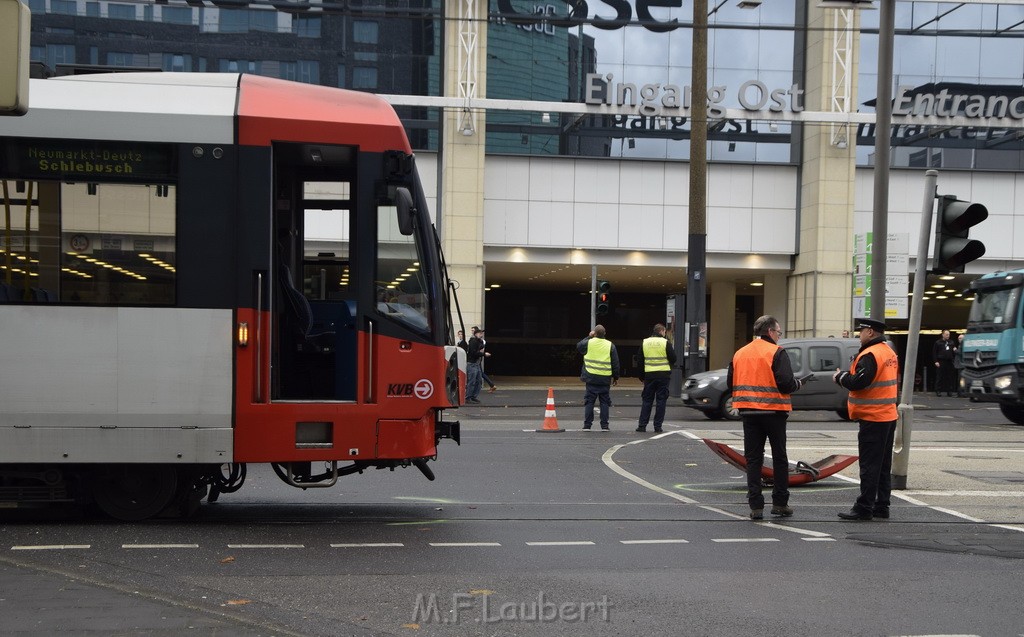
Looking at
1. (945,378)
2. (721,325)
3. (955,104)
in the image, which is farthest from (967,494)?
(721,325)

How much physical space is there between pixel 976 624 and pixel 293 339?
5.47m

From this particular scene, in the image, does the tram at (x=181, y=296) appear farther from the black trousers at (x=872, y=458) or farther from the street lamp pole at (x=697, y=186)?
the street lamp pole at (x=697, y=186)

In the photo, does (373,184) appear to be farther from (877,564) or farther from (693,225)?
(693,225)

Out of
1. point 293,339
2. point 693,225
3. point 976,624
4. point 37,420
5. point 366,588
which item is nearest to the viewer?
point 976,624

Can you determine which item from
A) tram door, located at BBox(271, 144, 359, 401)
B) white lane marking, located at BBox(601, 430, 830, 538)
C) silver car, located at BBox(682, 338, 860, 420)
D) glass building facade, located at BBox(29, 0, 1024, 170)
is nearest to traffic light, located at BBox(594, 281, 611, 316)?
silver car, located at BBox(682, 338, 860, 420)

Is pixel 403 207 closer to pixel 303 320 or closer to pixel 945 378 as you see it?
pixel 303 320

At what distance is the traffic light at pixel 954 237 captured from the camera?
10.9m

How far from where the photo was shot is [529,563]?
787 centimetres

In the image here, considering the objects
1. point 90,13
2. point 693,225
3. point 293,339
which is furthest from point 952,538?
point 90,13

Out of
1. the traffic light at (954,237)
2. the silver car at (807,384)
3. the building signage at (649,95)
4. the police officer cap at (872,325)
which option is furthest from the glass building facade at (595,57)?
the police officer cap at (872,325)

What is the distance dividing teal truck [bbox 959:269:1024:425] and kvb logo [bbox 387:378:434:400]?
16.2 metres

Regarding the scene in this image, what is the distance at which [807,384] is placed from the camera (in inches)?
862

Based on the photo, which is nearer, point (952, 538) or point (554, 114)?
point (952, 538)

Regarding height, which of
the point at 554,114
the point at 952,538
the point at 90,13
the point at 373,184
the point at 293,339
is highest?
the point at 90,13
